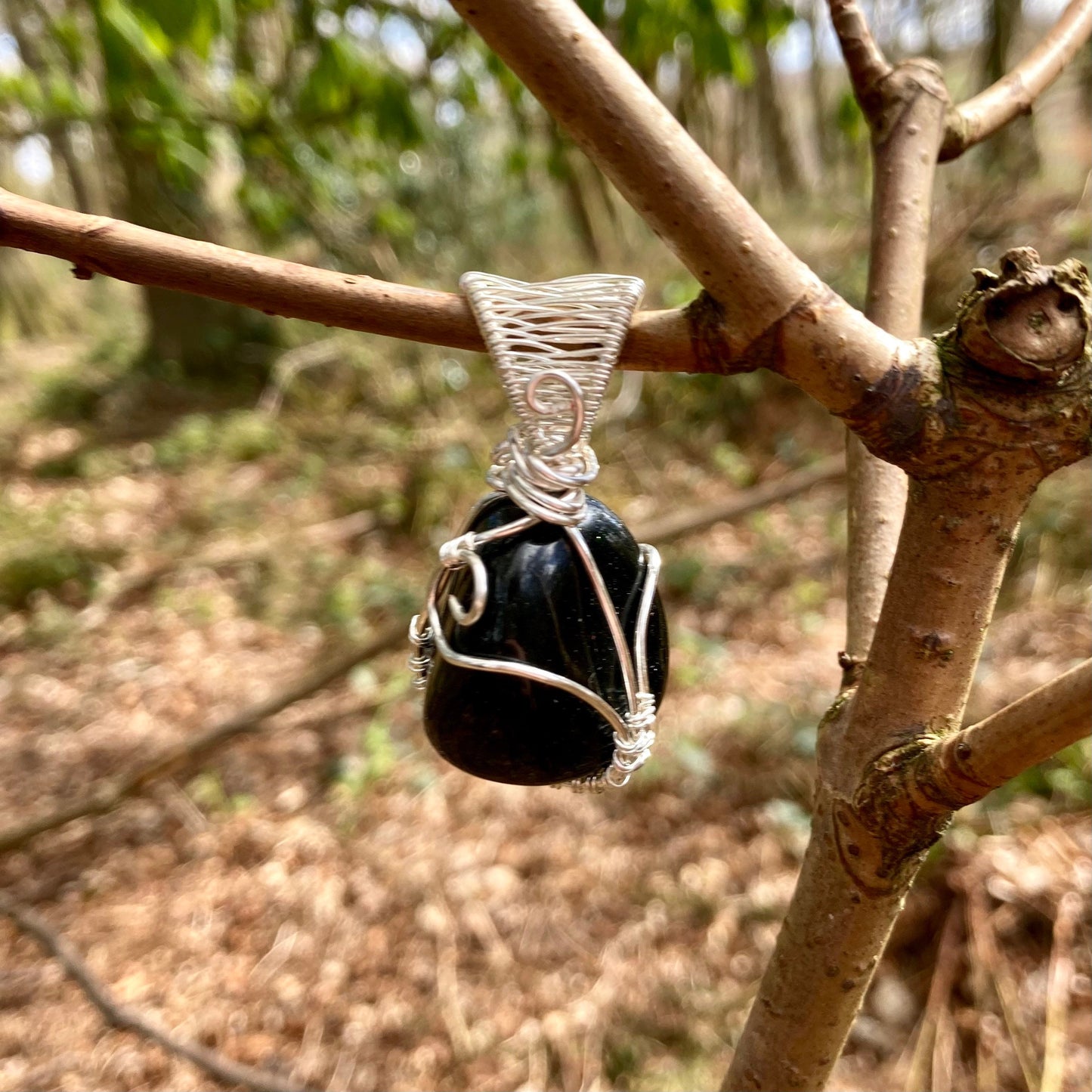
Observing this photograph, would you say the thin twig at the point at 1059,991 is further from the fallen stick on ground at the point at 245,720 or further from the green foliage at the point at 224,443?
the green foliage at the point at 224,443

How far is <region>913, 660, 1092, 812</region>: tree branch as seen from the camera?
579 millimetres

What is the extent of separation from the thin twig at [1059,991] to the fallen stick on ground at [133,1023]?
168 centimetres

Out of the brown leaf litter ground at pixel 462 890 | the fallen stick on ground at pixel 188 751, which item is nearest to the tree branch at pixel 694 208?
the brown leaf litter ground at pixel 462 890

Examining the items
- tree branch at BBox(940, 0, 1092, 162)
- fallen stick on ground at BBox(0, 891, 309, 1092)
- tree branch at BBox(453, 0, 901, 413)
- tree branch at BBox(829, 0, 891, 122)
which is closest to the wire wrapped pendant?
tree branch at BBox(453, 0, 901, 413)

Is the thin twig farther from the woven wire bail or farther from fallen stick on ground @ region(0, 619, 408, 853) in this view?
fallen stick on ground @ region(0, 619, 408, 853)

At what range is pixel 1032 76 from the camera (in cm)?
118

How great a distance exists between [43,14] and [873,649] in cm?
334

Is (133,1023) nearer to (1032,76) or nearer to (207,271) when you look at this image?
(207,271)

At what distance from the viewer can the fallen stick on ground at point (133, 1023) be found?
6.55ft

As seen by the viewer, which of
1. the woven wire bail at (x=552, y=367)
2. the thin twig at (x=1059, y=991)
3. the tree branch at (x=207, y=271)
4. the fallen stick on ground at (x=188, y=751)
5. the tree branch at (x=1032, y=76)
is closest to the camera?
the tree branch at (x=207, y=271)

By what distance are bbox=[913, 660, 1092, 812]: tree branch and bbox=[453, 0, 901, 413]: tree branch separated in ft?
0.96

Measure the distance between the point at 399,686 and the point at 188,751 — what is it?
0.79m

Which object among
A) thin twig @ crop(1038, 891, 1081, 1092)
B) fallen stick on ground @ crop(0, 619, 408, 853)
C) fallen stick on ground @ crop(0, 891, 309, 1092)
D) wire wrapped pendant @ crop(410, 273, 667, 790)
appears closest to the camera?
wire wrapped pendant @ crop(410, 273, 667, 790)

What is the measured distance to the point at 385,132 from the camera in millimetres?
2699
